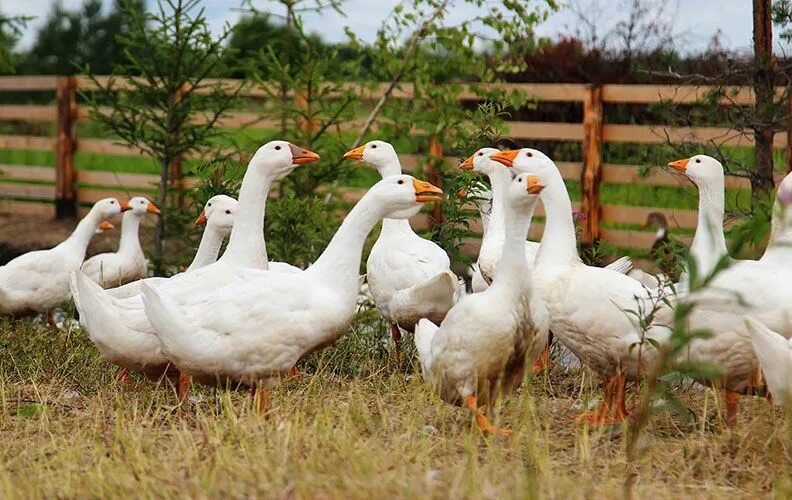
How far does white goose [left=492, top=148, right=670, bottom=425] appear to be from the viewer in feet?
17.5

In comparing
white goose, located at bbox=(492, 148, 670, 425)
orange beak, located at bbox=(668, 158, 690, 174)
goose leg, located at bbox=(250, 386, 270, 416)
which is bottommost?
goose leg, located at bbox=(250, 386, 270, 416)

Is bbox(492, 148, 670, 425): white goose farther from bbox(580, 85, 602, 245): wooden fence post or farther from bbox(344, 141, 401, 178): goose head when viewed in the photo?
bbox(580, 85, 602, 245): wooden fence post

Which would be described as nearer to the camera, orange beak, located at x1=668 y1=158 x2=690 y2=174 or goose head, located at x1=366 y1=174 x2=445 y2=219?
goose head, located at x1=366 y1=174 x2=445 y2=219

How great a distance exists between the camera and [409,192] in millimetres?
5508

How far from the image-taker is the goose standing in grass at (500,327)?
5.03m

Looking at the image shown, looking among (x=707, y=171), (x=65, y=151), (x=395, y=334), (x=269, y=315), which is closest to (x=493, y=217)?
(x=395, y=334)

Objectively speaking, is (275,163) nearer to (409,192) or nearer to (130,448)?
(409,192)

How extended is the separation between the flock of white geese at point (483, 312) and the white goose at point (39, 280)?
2527mm

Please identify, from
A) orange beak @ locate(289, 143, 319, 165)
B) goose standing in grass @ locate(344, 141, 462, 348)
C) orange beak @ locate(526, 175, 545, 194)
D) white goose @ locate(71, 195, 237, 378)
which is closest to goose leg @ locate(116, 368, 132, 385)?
white goose @ locate(71, 195, 237, 378)

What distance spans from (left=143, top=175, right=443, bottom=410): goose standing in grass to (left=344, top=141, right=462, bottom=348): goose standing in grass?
44.7 inches

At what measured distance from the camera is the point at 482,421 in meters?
5.03

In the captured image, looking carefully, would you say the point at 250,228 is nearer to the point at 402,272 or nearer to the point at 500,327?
the point at 402,272

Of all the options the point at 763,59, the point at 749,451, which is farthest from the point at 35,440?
the point at 763,59

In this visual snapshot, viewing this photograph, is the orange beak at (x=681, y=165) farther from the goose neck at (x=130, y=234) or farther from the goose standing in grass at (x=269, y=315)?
the goose neck at (x=130, y=234)
